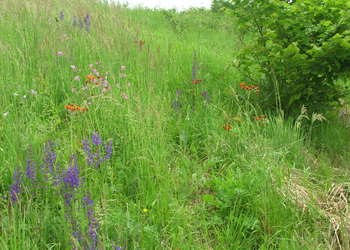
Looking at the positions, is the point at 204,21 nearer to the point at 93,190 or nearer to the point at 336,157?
the point at 336,157

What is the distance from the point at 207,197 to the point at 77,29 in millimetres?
3018

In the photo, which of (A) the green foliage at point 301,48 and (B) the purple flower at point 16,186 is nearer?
(B) the purple flower at point 16,186

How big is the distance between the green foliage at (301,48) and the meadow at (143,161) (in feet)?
1.08

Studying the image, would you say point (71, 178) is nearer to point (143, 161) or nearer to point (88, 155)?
point (88, 155)

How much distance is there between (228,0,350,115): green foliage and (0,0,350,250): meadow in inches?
13.0

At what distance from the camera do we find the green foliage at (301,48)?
10.1 ft

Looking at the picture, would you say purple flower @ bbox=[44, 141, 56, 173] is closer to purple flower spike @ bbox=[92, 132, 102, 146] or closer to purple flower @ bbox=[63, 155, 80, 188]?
purple flower @ bbox=[63, 155, 80, 188]

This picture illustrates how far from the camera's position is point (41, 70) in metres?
3.35

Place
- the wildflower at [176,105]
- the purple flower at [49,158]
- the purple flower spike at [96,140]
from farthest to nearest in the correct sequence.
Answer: the wildflower at [176,105]
the purple flower spike at [96,140]
the purple flower at [49,158]

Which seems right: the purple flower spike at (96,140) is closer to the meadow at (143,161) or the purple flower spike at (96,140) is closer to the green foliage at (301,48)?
the meadow at (143,161)

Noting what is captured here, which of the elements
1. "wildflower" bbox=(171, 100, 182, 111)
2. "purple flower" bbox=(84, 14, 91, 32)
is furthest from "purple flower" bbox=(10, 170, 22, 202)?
"purple flower" bbox=(84, 14, 91, 32)

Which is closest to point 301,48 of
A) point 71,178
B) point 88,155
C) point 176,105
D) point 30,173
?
point 176,105

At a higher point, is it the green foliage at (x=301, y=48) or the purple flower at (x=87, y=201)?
the green foliage at (x=301, y=48)

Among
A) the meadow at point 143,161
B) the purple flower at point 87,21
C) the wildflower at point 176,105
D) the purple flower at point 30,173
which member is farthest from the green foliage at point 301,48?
the purple flower at point 30,173
